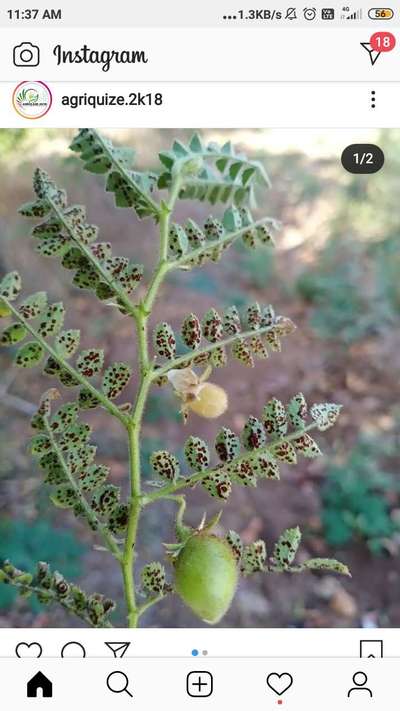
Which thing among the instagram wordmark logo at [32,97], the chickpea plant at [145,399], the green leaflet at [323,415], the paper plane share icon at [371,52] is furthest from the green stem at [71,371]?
the paper plane share icon at [371,52]

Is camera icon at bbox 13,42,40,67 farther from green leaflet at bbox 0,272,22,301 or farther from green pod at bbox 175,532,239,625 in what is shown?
green pod at bbox 175,532,239,625

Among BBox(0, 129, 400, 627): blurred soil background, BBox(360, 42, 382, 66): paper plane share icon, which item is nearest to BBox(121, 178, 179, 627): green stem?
BBox(360, 42, 382, 66): paper plane share icon

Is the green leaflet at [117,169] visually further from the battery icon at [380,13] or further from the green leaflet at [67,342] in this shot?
the battery icon at [380,13]
